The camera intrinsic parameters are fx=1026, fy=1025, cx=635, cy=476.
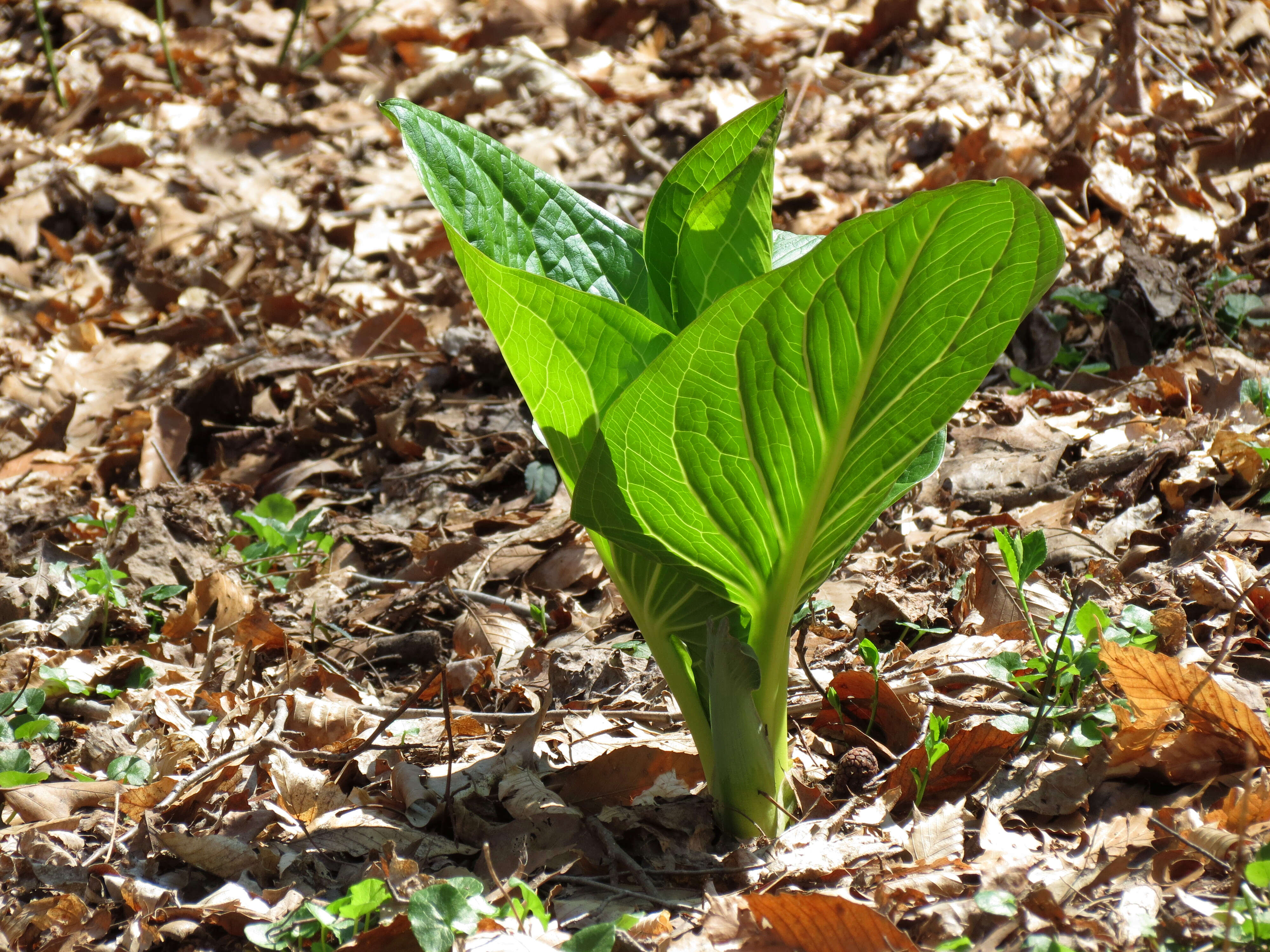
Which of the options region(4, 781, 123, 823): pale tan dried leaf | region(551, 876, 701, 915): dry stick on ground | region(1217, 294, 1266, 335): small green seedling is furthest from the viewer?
region(1217, 294, 1266, 335): small green seedling

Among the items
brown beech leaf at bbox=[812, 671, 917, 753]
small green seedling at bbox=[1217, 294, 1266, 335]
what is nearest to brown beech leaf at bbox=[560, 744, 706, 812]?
brown beech leaf at bbox=[812, 671, 917, 753]

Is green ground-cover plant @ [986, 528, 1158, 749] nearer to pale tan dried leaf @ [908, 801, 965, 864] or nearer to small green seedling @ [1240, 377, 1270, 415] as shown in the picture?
pale tan dried leaf @ [908, 801, 965, 864]

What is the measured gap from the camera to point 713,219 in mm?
1311

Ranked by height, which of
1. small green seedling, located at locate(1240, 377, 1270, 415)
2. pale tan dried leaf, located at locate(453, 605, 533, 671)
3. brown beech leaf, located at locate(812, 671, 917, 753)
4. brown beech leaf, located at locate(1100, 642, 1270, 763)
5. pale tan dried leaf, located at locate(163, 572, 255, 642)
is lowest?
pale tan dried leaf, located at locate(163, 572, 255, 642)

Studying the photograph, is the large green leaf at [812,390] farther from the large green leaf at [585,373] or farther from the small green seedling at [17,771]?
the small green seedling at [17,771]

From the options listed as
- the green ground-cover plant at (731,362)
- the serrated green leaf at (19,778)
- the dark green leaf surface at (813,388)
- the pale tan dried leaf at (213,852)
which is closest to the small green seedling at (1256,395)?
the green ground-cover plant at (731,362)

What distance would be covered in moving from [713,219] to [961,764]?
3.06 ft

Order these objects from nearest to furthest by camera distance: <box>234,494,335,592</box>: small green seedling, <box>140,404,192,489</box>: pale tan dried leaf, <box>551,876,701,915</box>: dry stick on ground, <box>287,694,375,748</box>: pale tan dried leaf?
<box>551,876,701,915</box>: dry stick on ground
<box>287,694,375,748</box>: pale tan dried leaf
<box>234,494,335,592</box>: small green seedling
<box>140,404,192,489</box>: pale tan dried leaf

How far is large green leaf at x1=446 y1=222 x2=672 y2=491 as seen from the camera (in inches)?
47.9

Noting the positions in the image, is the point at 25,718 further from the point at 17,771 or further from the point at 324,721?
the point at 324,721

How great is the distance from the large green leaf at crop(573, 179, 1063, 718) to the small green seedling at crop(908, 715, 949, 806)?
328mm

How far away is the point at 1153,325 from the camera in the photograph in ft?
9.75

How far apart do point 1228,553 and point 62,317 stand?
4.25m

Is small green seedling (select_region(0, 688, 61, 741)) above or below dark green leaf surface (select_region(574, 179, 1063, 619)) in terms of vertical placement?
below
